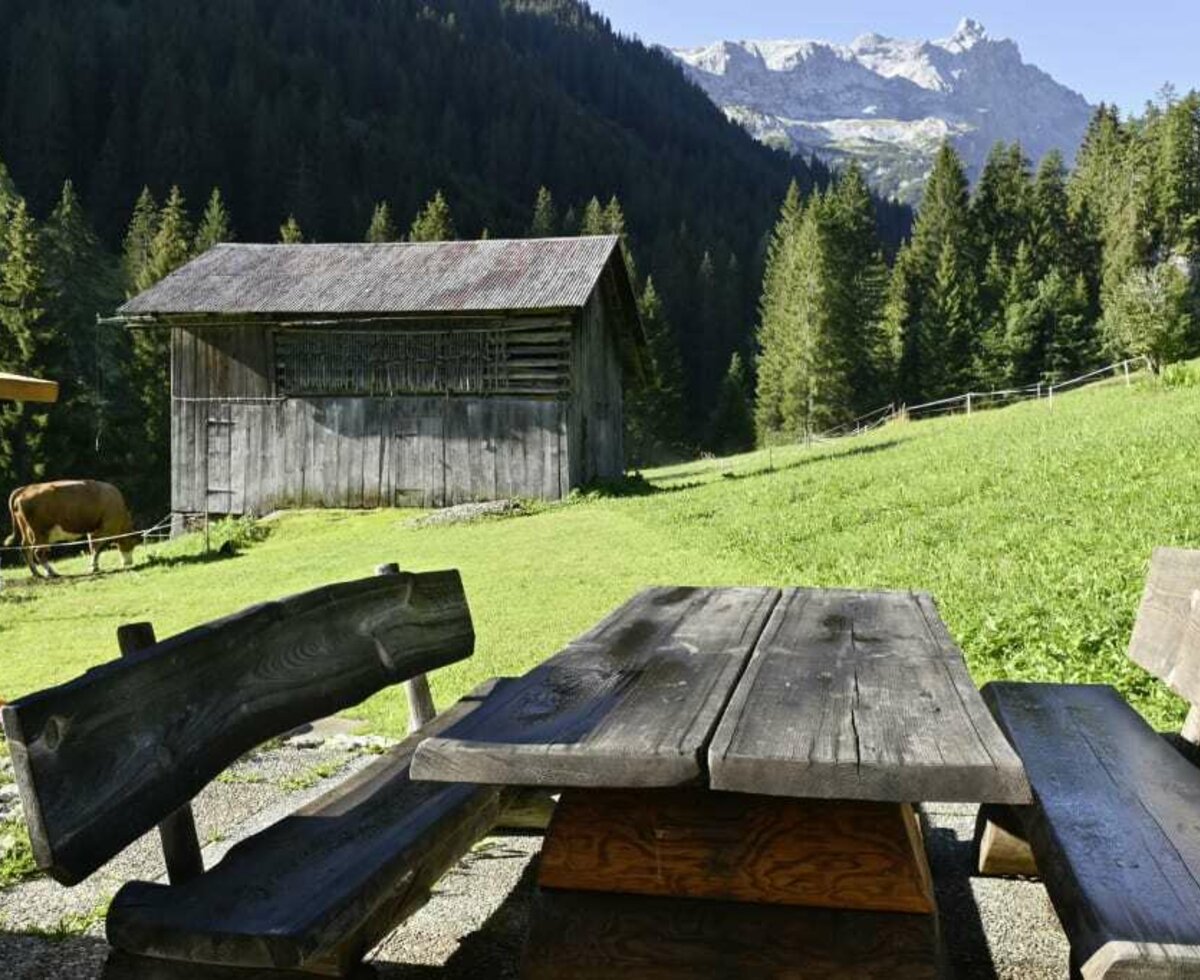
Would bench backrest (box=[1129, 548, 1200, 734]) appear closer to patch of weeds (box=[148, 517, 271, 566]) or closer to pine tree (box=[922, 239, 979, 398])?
patch of weeds (box=[148, 517, 271, 566])

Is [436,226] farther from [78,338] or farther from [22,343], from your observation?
[22,343]

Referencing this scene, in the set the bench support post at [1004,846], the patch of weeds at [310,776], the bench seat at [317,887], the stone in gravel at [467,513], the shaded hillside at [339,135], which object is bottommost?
the stone in gravel at [467,513]

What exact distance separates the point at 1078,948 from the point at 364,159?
95.9m

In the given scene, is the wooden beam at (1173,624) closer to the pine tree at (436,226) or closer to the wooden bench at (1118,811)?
the wooden bench at (1118,811)

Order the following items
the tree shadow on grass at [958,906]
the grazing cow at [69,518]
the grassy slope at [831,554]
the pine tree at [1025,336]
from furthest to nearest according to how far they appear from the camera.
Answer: the pine tree at [1025,336], the grazing cow at [69,518], the grassy slope at [831,554], the tree shadow on grass at [958,906]

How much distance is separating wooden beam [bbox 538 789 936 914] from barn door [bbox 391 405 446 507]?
22416mm

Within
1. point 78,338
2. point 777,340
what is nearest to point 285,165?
point 78,338

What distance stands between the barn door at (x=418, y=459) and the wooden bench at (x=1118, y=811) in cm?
2133

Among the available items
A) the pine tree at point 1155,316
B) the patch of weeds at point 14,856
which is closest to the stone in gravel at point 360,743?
the patch of weeds at point 14,856

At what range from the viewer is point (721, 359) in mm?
81562

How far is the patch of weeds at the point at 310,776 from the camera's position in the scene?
560 cm

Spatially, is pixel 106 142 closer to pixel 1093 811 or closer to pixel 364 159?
pixel 364 159

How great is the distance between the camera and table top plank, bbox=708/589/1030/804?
77.5 inches

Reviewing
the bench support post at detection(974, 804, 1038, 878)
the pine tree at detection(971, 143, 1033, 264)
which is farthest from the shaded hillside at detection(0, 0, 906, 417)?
the bench support post at detection(974, 804, 1038, 878)
